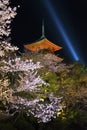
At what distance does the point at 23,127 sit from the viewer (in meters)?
15.4

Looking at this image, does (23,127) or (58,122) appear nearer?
(23,127)

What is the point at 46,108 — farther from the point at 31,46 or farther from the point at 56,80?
the point at 31,46

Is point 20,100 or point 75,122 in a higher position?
point 20,100

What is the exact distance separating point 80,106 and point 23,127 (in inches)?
201

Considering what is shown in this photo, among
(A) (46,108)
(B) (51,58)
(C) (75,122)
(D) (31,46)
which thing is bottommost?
(C) (75,122)

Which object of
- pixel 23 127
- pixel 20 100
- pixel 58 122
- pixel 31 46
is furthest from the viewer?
pixel 31 46

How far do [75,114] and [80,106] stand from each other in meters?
0.94

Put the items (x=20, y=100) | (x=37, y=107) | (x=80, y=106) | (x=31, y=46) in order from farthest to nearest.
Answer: (x=31, y=46) < (x=80, y=106) < (x=37, y=107) < (x=20, y=100)

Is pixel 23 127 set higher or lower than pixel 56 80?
lower

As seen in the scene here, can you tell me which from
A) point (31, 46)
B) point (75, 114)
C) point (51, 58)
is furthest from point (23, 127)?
point (31, 46)

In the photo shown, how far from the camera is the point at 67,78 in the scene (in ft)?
65.5

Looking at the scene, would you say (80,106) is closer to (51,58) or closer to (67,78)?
(67,78)

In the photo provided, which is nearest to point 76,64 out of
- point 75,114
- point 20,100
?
point 75,114

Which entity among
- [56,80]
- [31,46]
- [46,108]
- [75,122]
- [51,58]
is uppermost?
[31,46]
